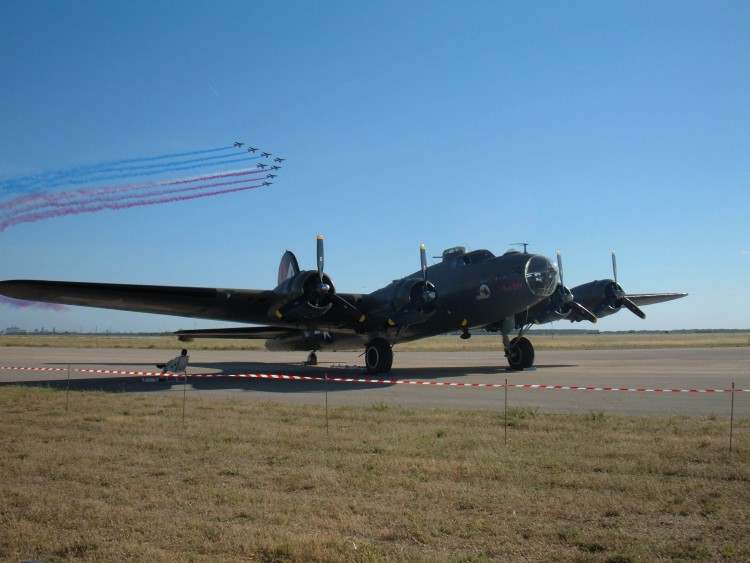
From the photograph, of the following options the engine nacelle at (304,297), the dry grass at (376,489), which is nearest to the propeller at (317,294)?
the engine nacelle at (304,297)

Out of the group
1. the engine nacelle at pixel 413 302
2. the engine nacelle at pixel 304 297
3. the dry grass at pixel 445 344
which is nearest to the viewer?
the engine nacelle at pixel 304 297

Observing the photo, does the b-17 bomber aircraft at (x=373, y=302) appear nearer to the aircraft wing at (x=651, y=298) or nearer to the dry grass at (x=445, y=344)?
the aircraft wing at (x=651, y=298)

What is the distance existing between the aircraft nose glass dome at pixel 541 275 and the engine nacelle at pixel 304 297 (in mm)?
7309

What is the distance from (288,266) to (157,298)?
28.0ft

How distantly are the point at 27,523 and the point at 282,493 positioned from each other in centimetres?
268

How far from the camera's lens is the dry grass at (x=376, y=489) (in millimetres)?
5754

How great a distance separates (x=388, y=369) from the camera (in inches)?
1004

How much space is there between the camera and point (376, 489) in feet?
25.8

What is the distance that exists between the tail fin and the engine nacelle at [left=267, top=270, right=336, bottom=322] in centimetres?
581

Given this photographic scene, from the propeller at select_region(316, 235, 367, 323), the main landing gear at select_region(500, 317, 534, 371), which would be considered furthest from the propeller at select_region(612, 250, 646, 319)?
the propeller at select_region(316, 235, 367, 323)

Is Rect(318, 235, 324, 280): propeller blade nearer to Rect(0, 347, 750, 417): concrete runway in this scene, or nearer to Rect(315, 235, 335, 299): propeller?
Rect(315, 235, 335, 299): propeller

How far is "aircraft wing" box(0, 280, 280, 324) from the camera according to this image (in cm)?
2019

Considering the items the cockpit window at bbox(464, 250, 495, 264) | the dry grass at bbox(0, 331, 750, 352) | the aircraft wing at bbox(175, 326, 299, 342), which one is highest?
the cockpit window at bbox(464, 250, 495, 264)

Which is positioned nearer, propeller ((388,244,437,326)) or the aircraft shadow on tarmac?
the aircraft shadow on tarmac
